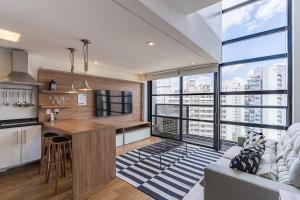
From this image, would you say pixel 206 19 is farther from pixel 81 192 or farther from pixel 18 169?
pixel 18 169

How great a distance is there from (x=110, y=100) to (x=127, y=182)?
2.66m

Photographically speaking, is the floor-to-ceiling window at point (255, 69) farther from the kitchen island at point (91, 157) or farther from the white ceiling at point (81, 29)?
the kitchen island at point (91, 157)

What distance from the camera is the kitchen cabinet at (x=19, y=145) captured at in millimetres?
2752

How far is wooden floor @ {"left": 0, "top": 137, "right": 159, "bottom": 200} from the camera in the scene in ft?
7.12

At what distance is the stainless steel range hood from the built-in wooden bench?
2.37 meters

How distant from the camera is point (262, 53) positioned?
11.5 feet

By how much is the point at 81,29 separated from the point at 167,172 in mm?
2723

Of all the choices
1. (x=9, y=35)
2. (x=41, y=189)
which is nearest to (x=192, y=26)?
(x=9, y=35)

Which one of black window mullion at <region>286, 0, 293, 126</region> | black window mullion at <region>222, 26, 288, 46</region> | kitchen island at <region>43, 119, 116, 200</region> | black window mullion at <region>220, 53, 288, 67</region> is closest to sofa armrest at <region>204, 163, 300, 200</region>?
kitchen island at <region>43, 119, 116, 200</region>

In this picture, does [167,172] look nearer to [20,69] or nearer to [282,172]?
[282,172]

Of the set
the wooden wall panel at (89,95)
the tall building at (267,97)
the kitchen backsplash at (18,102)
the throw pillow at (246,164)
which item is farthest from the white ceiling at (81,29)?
the throw pillow at (246,164)

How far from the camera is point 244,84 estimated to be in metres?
3.73

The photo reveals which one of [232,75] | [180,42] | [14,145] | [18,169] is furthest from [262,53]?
[18,169]

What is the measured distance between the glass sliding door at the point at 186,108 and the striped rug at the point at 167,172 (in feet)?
2.52
